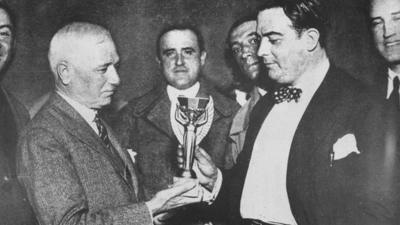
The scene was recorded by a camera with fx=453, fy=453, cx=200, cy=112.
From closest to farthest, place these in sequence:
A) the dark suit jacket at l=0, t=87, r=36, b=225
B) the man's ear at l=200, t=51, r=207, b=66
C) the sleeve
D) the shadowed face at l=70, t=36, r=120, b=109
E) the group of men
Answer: the sleeve
the group of men
the dark suit jacket at l=0, t=87, r=36, b=225
the shadowed face at l=70, t=36, r=120, b=109
the man's ear at l=200, t=51, r=207, b=66

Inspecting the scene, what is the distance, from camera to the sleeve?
3.42m

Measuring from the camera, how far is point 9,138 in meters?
3.83

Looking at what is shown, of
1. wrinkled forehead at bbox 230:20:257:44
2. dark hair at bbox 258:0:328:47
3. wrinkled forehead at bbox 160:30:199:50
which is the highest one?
dark hair at bbox 258:0:328:47

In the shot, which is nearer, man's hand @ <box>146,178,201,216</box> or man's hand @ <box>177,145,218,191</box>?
man's hand @ <box>146,178,201,216</box>

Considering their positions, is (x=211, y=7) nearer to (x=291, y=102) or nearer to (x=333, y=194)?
(x=291, y=102)

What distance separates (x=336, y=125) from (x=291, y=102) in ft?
1.41

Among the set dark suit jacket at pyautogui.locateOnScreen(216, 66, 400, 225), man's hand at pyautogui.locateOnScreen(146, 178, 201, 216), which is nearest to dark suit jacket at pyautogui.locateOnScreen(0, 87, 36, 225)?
man's hand at pyautogui.locateOnScreen(146, 178, 201, 216)

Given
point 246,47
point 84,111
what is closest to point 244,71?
point 246,47

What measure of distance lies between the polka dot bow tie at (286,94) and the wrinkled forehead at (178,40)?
2.72 feet

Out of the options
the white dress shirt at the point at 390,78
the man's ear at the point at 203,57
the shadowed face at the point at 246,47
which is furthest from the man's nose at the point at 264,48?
the white dress shirt at the point at 390,78

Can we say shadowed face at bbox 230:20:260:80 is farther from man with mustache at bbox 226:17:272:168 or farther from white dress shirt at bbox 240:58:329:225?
white dress shirt at bbox 240:58:329:225

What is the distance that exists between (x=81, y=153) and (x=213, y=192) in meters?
1.18

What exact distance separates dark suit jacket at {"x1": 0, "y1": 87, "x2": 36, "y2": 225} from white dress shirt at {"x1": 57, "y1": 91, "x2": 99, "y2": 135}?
40 cm

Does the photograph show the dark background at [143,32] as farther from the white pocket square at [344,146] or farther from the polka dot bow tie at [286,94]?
the white pocket square at [344,146]
